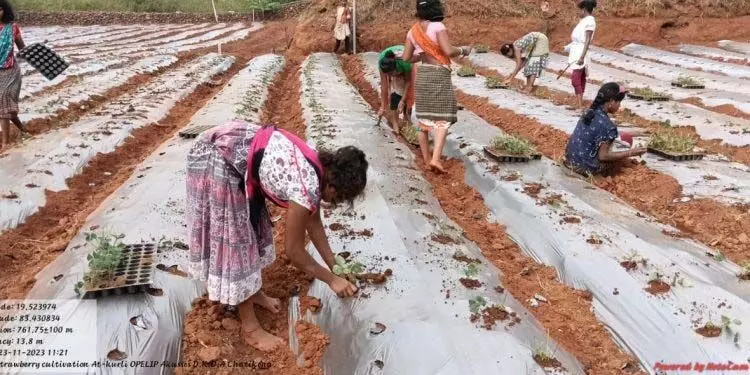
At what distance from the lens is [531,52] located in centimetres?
885

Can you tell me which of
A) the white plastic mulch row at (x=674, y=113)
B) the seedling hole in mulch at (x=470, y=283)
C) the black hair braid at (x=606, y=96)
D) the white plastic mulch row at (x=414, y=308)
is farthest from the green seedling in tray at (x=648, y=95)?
the seedling hole in mulch at (x=470, y=283)

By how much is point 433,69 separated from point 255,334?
10.5ft

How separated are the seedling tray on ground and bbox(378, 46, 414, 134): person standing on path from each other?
146 inches

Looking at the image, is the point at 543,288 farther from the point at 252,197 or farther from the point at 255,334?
the point at 252,197

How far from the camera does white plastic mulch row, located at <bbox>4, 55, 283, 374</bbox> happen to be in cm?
255

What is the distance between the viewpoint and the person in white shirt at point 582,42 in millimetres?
7379

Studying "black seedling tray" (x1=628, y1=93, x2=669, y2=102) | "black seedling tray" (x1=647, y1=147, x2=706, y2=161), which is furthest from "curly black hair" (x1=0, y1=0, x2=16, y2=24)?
"black seedling tray" (x1=628, y1=93, x2=669, y2=102)

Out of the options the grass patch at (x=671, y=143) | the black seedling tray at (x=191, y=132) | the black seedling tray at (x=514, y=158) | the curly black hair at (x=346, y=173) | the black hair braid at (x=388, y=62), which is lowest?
the black seedling tray at (x=191, y=132)

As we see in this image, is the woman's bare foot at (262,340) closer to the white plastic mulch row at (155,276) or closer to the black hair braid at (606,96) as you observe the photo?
the white plastic mulch row at (155,276)

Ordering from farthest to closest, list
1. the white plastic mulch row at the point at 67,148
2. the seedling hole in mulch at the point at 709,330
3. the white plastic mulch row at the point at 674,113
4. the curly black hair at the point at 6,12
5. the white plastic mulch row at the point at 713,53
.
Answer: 1. the white plastic mulch row at the point at 713,53
2. the white plastic mulch row at the point at 674,113
3. the curly black hair at the point at 6,12
4. the white plastic mulch row at the point at 67,148
5. the seedling hole in mulch at the point at 709,330

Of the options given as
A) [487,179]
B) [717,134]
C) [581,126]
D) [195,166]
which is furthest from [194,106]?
[717,134]

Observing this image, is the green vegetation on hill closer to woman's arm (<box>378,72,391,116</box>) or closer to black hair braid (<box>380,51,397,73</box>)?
woman's arm (<box>378,72,391,116</box>)

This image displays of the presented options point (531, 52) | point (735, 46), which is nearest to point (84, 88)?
point (531, 52)

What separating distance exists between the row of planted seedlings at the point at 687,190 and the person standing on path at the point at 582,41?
1243 millimetres
